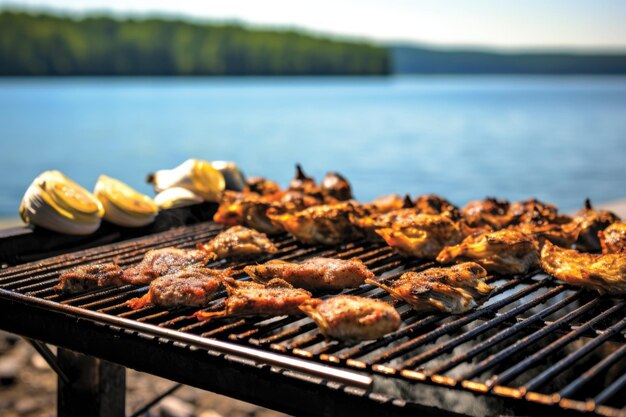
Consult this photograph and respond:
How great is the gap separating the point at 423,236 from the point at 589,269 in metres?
1.08

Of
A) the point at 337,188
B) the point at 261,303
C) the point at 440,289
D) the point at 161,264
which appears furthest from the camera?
the point at 337,188

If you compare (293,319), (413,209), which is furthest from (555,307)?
(413,209)

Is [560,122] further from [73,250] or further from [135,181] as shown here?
[73,250]

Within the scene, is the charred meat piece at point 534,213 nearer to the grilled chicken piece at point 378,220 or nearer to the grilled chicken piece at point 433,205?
the grilled chicken piece at point 433,205

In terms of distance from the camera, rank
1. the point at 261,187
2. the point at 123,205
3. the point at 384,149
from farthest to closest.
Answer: the point at 384,149, the point at 261,187, the point at 123,205

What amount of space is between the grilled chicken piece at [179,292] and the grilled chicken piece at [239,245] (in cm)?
83

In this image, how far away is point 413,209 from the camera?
5.18m

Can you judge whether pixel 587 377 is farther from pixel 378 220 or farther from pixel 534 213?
pixel 534 213

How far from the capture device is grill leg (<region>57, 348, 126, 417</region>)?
17.1 ft

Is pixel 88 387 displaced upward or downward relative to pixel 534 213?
downward

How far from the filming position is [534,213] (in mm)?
5289

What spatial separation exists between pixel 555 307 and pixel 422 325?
2.45 ft

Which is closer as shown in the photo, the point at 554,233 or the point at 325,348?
the point at 325,348

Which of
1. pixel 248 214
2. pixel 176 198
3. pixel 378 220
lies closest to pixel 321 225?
pixel 378 220
